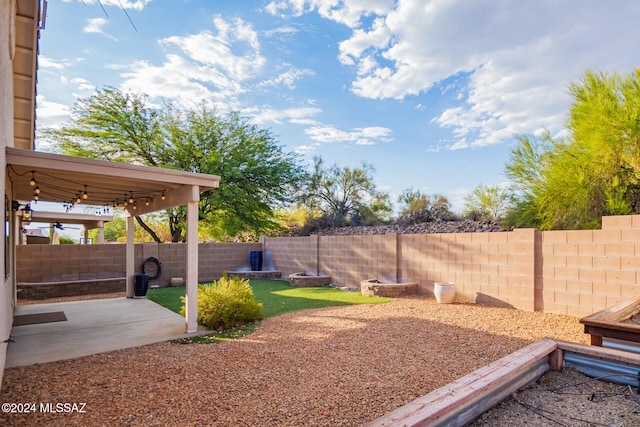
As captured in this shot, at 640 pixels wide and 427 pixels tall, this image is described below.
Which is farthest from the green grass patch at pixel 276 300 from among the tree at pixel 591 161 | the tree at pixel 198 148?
the tree at pixel 198 148

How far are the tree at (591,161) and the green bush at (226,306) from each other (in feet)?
22.1

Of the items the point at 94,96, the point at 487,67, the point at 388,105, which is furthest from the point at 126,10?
the point at 94,96

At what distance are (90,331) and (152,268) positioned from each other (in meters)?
5.88

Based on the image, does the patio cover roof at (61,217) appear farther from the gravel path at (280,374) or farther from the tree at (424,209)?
the tree at (424,209)

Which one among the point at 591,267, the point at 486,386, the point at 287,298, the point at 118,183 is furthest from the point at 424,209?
the point at 486,386

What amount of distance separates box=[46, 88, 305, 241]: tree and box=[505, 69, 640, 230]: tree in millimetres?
10741

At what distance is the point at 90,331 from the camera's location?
5828mm

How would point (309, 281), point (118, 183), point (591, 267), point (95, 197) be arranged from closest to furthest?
point (118, 183)
point (591, 267)
point (95, 197)
point (309, 281)

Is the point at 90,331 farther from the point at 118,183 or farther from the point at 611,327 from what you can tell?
the point at 611,327

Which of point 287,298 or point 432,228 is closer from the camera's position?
point 287,298

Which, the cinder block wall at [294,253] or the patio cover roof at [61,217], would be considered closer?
the cinder block wall at [294,253]

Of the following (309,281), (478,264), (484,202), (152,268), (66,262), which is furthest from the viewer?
(484,202)

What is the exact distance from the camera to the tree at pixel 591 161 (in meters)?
7.00

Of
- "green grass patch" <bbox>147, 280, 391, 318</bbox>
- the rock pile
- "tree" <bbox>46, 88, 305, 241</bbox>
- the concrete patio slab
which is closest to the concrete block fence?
"green grass patch" <bbox>147, 280, 391, 318</bbox>
